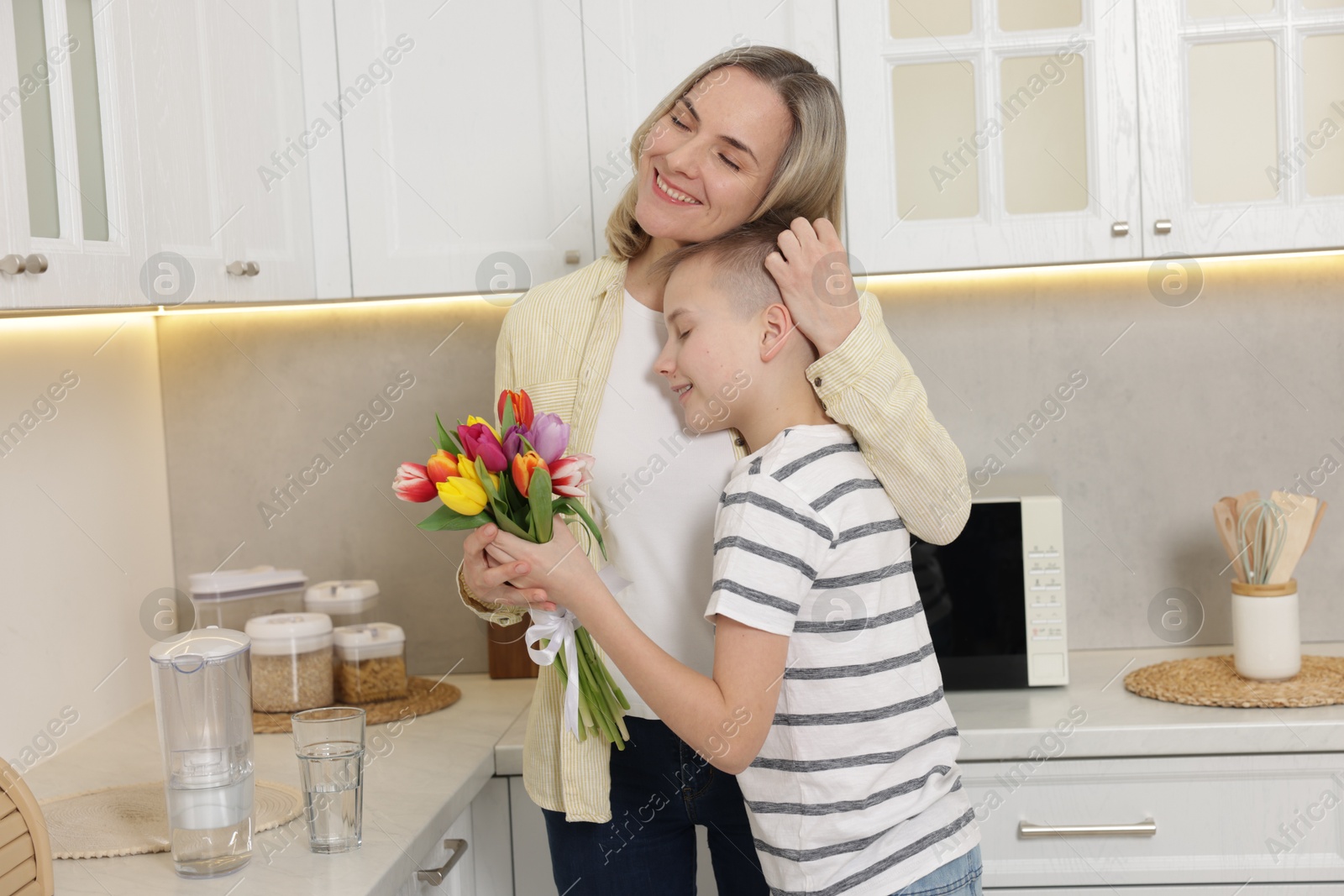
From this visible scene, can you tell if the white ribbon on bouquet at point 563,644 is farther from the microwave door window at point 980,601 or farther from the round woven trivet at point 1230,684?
the round woven trivet at point 1230,684

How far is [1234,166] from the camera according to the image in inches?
67.9

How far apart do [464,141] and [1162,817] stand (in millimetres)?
1432

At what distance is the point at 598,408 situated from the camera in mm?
1317

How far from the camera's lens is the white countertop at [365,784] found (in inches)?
48.4

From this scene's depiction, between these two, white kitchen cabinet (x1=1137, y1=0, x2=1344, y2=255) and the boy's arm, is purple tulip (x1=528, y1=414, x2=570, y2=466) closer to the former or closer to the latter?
the boy's arm

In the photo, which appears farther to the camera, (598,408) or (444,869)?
(444,869)

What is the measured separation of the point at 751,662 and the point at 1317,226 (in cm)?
125

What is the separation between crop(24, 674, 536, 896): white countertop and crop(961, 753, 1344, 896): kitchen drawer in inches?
28.7

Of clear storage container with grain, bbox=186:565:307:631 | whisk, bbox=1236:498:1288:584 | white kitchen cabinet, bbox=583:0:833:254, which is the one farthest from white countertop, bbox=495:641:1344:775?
white kitchen cabinet, bbox=583:0:833:254

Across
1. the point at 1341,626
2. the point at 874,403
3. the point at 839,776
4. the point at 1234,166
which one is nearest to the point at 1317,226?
the point at 1234,166

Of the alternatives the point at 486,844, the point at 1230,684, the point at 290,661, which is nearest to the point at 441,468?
the point at 486,844

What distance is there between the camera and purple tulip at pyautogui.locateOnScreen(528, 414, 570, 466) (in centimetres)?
111

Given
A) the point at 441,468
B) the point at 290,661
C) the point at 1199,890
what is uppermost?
the point at 441,468

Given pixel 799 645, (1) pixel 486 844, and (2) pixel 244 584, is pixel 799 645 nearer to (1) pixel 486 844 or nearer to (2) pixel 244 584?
(1) pixel 486 844
